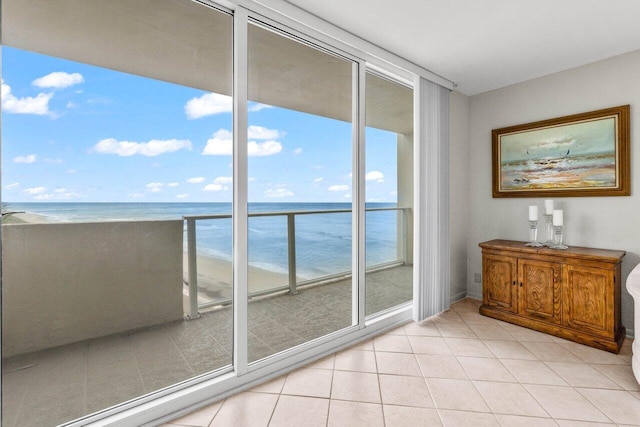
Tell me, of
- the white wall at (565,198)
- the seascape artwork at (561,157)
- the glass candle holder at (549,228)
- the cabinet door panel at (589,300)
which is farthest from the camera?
the glass candle holder at (549,228)

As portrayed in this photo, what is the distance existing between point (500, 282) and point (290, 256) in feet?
7.20

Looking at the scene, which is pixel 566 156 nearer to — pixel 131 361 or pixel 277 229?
pixel 277 229

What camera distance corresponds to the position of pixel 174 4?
1866mm

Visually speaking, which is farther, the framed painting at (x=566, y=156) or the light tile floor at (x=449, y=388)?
the framed painting at (x=566, y=156)

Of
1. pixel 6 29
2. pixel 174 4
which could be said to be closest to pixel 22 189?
pixel 6 29

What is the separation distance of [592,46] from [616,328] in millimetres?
2391

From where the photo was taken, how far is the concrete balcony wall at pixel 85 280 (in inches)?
56.6

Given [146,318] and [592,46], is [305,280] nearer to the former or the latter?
[146,318]

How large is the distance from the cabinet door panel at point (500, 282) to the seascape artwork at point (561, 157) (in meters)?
0.90

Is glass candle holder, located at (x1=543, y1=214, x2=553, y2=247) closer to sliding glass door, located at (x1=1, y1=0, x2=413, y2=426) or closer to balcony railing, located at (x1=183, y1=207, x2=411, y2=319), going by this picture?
balcony railing, located at (x1=183, y1=207, x2=411, y2=319)

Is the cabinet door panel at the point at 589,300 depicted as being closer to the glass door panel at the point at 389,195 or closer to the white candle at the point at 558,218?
the white candle at the point at 558,218

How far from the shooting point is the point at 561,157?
3.14m

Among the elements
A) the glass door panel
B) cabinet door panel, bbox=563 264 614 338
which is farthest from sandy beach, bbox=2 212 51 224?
cabinet door panel, bbox=563 264 614 338

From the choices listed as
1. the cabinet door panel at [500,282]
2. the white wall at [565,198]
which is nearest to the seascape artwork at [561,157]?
the white wall at [565,198]
